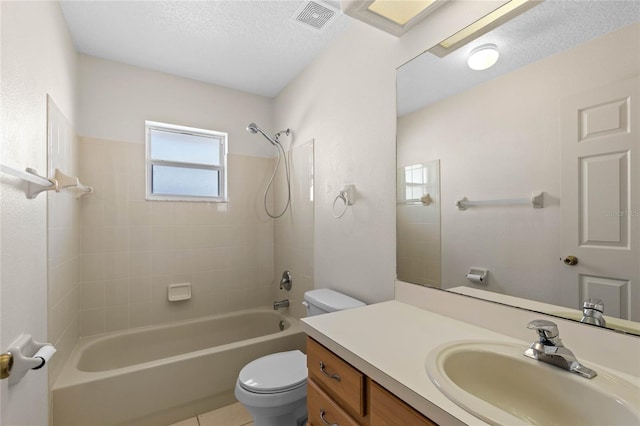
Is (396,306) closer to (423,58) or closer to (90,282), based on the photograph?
(423,58)

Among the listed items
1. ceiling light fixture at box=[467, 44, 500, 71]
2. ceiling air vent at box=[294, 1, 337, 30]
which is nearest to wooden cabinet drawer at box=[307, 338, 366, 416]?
ceiling light fixture at box=[467, 44, 500, 71]

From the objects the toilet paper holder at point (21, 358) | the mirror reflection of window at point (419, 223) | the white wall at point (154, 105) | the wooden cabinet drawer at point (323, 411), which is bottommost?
the wooden cabinet drawer at point (323, 411)

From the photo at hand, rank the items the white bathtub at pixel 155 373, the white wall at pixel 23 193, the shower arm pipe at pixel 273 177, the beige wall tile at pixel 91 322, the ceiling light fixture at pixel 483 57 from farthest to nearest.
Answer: the shower arm pipe at pixel 273 177 → the beige wall tile at pixel 91 322 → the white bathtub at pixel 155 373 → the ceiling light fixture at pixel 483 57 → the white wall at pixel 23 193

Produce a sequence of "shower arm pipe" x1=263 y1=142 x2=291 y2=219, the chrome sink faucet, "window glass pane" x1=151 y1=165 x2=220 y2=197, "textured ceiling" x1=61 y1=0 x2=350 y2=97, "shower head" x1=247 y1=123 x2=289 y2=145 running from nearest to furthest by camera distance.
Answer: the chrome sink faucet < "textured ceiling" x1=61 y1=0 x2=350 y2=97 < "shower head" x1=247 y1=123 x2=289 y2=145 < "window glass pane" x1=151 y1=165 x2=220 y2=197 < "shower arm pipe" x1=263 y1=142 x2=291 y2=219

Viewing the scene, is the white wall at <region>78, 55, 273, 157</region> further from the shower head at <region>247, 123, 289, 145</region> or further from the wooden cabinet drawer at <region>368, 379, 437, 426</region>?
the wooden cabinet drawer at <region>368, 379, 437, 426</region>

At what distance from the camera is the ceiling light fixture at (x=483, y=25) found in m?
1.04

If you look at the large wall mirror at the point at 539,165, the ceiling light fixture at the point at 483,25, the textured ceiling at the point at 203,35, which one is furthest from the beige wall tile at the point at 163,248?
the ceiling light fixture at the point at 483,25

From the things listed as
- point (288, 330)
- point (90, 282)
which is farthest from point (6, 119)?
point (288, 330)

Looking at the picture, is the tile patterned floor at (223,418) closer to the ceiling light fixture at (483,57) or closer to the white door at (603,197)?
the white door at (603,197)

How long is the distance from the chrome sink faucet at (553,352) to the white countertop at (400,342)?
88 millimetres

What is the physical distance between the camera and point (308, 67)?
236cm

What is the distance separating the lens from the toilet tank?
1678mm

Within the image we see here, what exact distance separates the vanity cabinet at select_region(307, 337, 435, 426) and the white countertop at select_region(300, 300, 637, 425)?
0.03 m

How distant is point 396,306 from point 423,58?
120 centimetres
